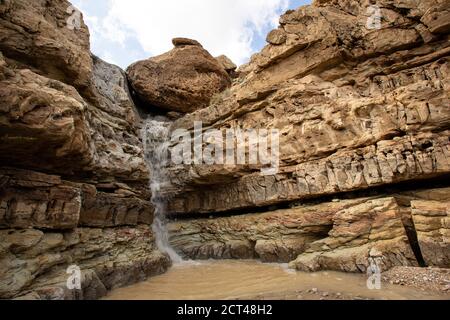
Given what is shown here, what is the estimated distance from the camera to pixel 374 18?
32.3ft

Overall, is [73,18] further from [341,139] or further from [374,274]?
[374,274]

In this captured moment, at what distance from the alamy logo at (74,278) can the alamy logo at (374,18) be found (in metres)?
12.0

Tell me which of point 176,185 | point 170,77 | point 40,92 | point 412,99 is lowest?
point 176,185

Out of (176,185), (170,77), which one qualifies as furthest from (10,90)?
(170,77)

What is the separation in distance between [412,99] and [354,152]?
7.06 feet

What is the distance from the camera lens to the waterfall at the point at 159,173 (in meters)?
12.8

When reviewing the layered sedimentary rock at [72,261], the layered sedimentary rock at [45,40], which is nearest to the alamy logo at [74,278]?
the layered sedimentary rock at [72,261]

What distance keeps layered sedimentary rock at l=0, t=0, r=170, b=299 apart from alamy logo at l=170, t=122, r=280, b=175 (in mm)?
2648

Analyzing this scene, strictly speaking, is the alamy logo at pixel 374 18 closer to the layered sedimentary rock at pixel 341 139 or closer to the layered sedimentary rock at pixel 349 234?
the layered sedimentary rock at pixel 341 139

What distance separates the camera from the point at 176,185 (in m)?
13.2

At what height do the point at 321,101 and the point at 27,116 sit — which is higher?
the point at 321,101

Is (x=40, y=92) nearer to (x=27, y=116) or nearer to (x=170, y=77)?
(x=27, y=116)

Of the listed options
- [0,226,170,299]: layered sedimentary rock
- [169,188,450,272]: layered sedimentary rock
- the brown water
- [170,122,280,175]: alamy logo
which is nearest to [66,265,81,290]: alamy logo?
[0,226,170,299]: layered sedimentary rock

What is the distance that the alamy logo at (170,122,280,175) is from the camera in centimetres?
1091
